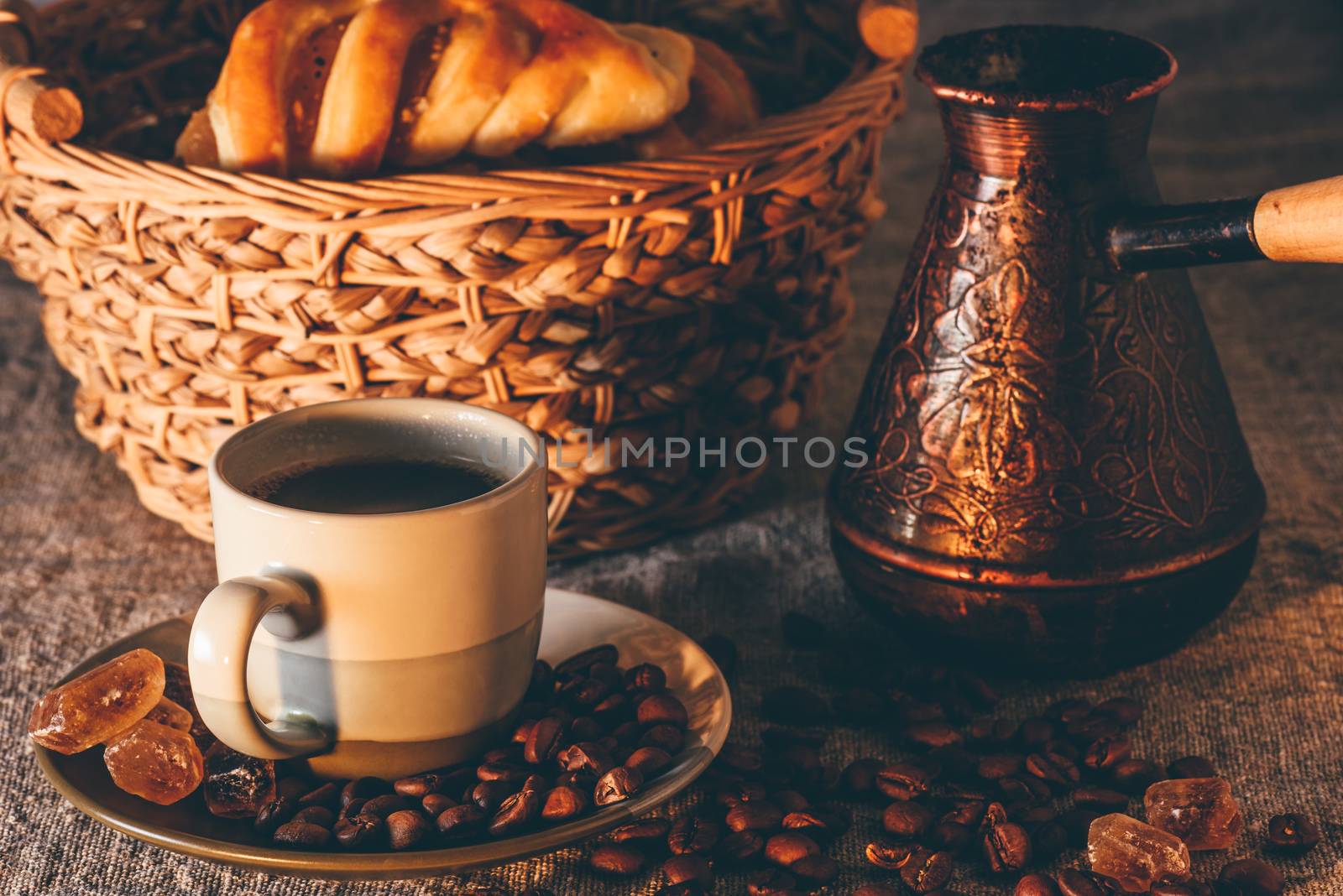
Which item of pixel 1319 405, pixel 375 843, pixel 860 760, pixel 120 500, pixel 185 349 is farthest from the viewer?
pixel 1319 405

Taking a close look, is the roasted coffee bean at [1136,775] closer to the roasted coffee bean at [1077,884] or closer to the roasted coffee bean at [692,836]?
the roasted coffee bean at [1077,884]

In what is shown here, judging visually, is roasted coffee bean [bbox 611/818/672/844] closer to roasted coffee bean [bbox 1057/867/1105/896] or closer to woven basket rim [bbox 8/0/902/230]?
roasted coffee bean [bbox 1057/867/1105/896]

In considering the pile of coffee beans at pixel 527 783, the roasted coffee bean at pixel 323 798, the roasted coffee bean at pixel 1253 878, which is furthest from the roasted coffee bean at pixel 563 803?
the roasted coffee bean at pixel 1253 878

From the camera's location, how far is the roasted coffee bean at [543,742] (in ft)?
2.21

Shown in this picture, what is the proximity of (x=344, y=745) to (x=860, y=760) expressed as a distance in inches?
10.8

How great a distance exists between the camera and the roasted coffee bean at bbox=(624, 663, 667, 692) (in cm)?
73

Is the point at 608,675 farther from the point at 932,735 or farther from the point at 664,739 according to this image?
the point at 932,735

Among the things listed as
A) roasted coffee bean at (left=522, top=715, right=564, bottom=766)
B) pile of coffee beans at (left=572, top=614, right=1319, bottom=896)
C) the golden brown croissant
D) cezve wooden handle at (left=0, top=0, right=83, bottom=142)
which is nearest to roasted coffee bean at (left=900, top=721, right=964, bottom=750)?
pile of coffee beans at (left=572, top=614, right=1319, bottom=896)

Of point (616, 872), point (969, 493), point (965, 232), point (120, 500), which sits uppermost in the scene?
point (965, 232)

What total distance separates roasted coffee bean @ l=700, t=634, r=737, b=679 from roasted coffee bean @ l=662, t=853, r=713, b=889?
0.20 meters

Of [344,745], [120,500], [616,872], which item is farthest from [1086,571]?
[120,500]

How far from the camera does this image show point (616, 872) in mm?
658

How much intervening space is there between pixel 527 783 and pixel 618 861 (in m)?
0.06

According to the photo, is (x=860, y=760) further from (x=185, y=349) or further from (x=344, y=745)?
(x=185, y=349)
